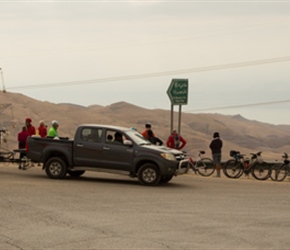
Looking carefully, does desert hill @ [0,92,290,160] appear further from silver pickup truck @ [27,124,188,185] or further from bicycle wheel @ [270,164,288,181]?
silver pickup truck @ [27,124,188,185]

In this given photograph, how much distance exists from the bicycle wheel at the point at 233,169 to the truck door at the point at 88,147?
20.9ft

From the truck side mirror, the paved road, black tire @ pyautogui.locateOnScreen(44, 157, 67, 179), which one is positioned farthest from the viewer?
black tire @ pyautogui.locateOnScreen(44, 157, 67, 179)

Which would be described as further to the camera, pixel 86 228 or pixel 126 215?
pixel 126 215

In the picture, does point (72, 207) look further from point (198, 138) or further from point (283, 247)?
point (198, 138)

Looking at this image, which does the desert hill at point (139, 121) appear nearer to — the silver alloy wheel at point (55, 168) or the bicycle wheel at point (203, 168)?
the bicycle wheel at point (203, 168)

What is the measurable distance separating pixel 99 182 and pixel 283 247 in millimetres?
11590

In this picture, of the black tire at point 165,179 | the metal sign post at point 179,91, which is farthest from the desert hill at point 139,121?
the black tire at point 165,179

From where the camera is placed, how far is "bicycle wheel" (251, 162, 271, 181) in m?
26.5

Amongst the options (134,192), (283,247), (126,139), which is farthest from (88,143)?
(283,247)

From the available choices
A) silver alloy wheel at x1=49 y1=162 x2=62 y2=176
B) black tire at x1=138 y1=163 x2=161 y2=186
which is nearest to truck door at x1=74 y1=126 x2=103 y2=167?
silver alloy wheel at x1=49 y1=162 x2=62 y2=176

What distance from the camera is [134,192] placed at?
19359mm

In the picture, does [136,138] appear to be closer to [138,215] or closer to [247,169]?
[247,169]

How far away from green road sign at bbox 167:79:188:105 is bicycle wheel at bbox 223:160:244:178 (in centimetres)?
305

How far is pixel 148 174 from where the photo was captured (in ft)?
71.3
